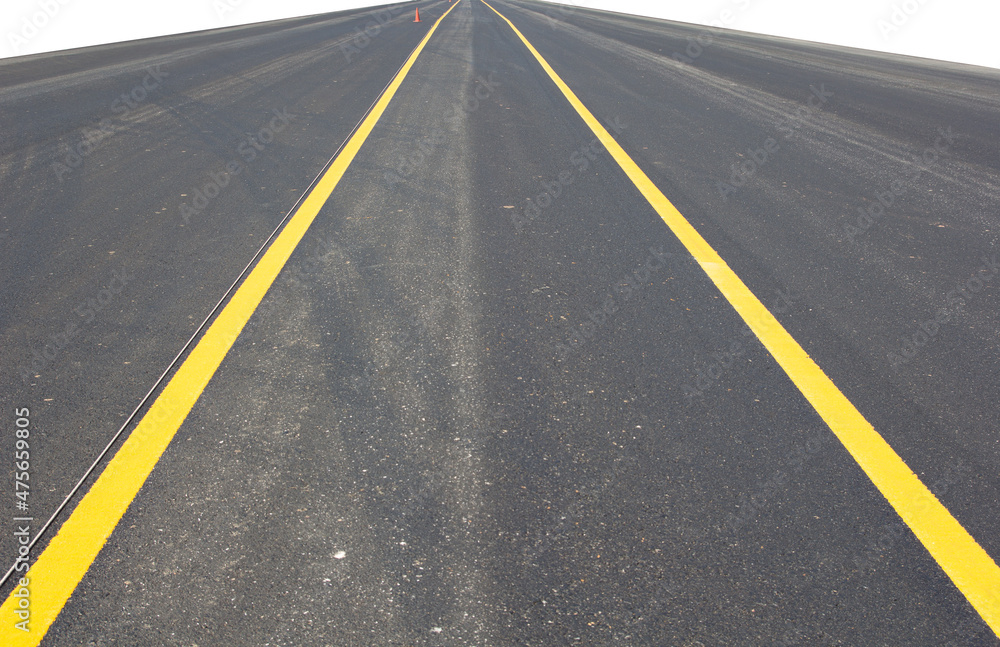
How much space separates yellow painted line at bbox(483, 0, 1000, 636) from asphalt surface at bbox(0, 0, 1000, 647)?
0.17 ft

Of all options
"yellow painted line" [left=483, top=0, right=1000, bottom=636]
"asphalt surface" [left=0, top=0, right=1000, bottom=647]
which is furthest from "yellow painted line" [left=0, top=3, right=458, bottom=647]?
"yellow painted line" [left=483, top=0, right=1000, bottom=636]

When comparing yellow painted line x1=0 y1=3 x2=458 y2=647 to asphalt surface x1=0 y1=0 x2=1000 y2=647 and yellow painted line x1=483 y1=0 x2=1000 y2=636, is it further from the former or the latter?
yellow painted line x1=483 y1=0 x2=1000 y2=636

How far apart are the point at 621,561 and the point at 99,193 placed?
201 inches

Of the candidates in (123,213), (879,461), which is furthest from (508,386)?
(123,213)

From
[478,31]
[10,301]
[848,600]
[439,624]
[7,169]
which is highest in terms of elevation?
[478,31]

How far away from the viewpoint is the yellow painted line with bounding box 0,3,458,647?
1.85 m

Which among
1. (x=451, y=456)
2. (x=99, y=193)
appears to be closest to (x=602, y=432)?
(x=451, y=456)

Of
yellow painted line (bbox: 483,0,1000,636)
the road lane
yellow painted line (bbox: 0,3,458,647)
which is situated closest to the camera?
yellow painted line (bbox: 0,3,458,647)

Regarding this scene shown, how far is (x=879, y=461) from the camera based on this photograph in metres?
2.50

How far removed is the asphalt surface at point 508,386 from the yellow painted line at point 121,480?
0.20 feet

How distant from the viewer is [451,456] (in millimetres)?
2477

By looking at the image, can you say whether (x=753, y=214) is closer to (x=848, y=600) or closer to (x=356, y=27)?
(x=848, y=600)

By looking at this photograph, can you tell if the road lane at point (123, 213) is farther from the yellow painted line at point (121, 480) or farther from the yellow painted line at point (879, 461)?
the yellow painted line at point (879, 461)

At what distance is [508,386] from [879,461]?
4.77ft
